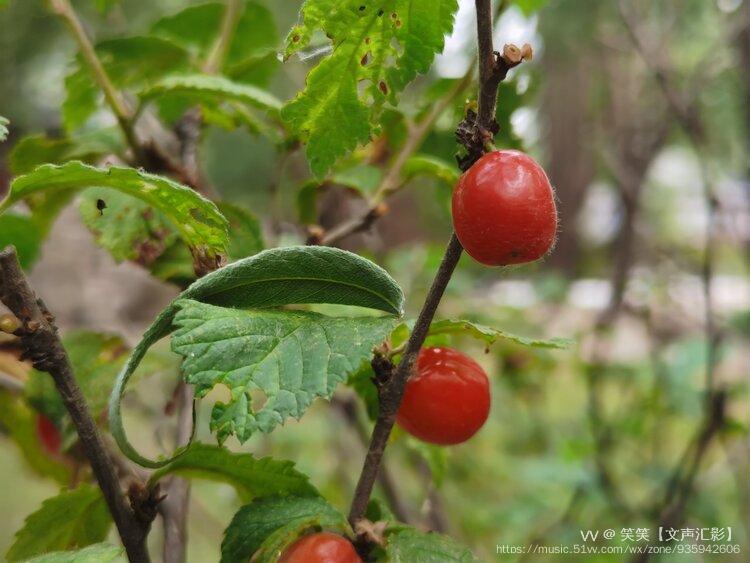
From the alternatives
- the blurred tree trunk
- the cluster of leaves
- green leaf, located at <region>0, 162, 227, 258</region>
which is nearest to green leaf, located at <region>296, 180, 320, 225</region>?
the cluster of leaves

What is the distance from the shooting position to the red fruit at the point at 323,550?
498 millimetres

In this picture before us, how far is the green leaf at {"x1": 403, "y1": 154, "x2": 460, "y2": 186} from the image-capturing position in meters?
0.74

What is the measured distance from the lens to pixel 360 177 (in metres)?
0.85

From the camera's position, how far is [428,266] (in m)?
1.51

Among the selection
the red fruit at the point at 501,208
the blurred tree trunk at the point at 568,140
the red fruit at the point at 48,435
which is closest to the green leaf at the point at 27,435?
the red fruit at the point at 48,435

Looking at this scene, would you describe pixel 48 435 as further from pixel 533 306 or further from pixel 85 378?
pixel 533 306

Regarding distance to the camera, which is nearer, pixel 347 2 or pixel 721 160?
pixel 347 2

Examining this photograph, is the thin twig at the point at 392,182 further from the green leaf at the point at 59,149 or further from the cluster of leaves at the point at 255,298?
the green leaf at the point at 59,149

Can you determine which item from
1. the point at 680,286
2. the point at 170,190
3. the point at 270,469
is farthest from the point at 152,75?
the point at 680,286

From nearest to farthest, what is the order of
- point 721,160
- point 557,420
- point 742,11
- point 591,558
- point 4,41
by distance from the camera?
1. point 591,558
2. point 742,11
3. point 4,41
4. point 557,420
5. point 721,160

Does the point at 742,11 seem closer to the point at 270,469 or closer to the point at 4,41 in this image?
the point at 270,469

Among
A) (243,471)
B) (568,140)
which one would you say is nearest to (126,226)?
(243,471)

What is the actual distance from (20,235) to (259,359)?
15.3 inches

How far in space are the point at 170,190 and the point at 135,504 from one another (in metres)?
0.24
